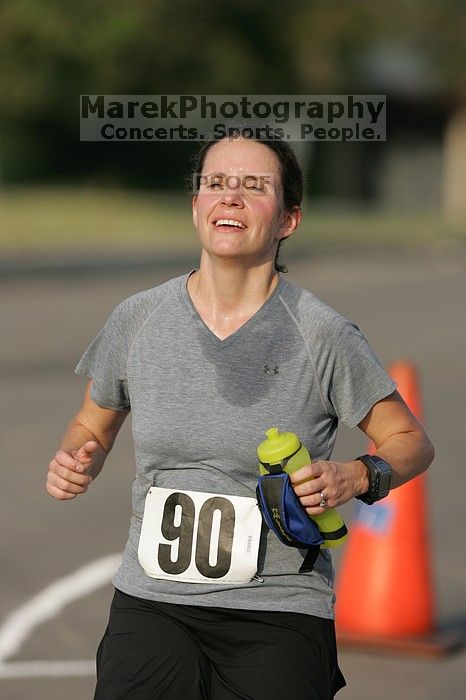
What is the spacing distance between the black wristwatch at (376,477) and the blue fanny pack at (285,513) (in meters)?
0.19

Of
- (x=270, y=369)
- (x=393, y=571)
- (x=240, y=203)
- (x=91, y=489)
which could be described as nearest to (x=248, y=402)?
(x=270, y=369)

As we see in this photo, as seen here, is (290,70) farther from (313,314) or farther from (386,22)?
(313,314)

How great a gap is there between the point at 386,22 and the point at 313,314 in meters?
47.3

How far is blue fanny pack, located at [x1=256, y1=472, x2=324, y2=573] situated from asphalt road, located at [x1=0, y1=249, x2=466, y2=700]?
7.72ft

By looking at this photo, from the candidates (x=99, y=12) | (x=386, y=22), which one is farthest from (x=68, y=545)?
(x=386, y=22)

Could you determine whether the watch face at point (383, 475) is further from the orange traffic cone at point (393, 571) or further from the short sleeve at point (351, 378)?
the orange traffic cone at point (393, 571)

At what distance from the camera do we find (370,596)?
634cm

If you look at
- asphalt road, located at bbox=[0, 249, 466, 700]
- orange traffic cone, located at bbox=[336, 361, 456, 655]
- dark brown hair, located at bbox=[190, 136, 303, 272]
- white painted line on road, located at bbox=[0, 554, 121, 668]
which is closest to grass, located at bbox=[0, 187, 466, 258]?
asphalt road, located at bbox=[0, 249, 466, 700]

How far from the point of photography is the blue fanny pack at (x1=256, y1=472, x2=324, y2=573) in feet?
10.9

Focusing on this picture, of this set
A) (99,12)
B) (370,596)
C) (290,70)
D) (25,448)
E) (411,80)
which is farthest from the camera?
(411,80)

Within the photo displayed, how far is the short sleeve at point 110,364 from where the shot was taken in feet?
12.4

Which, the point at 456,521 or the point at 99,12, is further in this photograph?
the point at 99,12

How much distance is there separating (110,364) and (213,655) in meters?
0.76

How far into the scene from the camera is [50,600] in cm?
679
